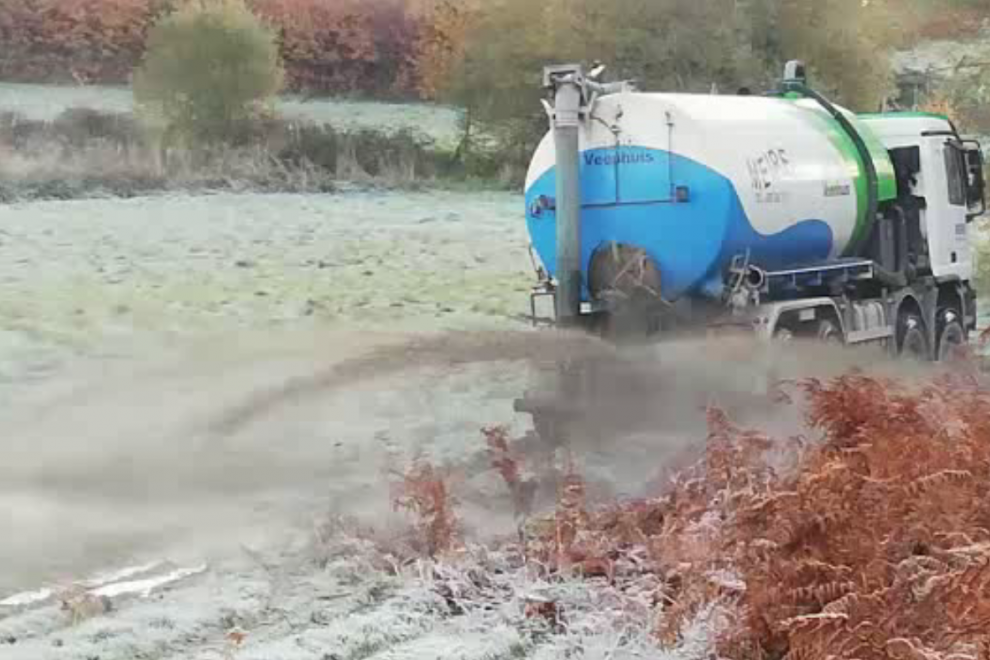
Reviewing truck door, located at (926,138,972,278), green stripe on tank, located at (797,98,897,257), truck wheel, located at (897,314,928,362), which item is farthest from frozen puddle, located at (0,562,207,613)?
truck door, located at (926,138,972,278)

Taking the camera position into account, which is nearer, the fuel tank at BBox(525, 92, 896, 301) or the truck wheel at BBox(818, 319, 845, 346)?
the fuel tank at BBox(525, 92, 896, 301)

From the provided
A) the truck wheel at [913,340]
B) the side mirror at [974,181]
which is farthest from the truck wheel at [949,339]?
the side mirror at [974,181]

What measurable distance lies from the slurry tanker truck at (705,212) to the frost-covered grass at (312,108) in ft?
38.9

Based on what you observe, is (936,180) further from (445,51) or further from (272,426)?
(445,51)

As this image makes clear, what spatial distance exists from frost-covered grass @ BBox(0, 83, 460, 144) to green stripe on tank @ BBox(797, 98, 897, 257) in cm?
1254

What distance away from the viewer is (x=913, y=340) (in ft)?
45.0

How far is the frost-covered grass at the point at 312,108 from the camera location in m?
21.6

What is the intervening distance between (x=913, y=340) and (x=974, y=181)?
1702 mm

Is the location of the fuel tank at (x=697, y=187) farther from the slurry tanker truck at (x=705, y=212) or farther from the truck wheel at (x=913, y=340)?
the truck wheel at (x=913, y=340)

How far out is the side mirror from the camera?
14125mm

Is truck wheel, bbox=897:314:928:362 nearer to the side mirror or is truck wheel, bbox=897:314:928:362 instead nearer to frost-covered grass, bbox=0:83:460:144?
the side mirror

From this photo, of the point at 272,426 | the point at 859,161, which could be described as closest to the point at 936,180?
the point at 859,161

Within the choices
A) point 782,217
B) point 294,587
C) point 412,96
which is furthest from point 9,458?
point 412,96

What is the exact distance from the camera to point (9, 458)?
A: 28.2 ft
